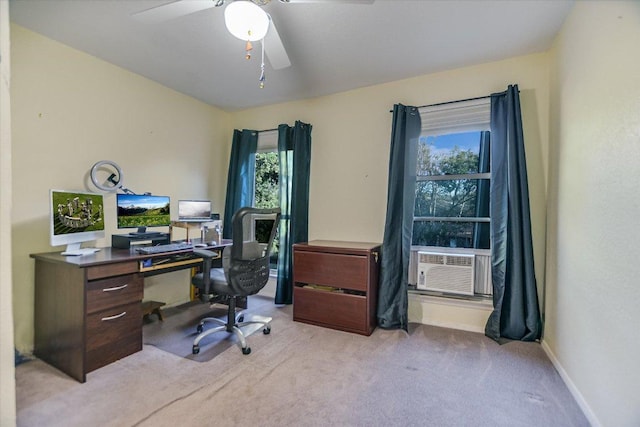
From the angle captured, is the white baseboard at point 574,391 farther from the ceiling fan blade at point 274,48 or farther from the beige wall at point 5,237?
the ceiling fan blade at point 274,48

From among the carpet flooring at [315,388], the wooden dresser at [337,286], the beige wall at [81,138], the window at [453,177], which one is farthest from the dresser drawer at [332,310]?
the beige wall at [81,138]

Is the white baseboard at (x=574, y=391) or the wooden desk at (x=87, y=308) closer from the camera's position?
the white baseboard at (x=574, y=391)

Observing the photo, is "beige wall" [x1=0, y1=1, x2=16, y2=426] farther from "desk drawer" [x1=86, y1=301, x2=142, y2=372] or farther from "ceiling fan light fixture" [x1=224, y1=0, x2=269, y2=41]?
"desk drawer" [x1=86, y1=301, x2=142, y2=372]

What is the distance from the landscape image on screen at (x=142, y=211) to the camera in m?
2.55

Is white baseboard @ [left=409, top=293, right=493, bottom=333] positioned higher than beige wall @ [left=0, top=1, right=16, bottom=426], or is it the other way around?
beige wall @ [left=0, top=1, right=16, bottom=426]

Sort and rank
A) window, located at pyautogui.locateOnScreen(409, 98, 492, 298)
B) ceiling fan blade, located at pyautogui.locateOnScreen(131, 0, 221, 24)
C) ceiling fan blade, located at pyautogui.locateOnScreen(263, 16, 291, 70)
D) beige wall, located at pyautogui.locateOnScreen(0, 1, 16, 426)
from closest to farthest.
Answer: beige wall, located at pyautogui.locateOnScreen(0, 1, 16, 426), ceiling fan blade, located at pyautogui.locateOnScreen(131, 0, 221, 24), ceiling fan blade, located at pyautogui.locateOnScreen(263, 16, 291, 70), window, located at pyautogui.locateOnScreen(409, 98, 492, 298)

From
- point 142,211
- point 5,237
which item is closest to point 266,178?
point 142,211

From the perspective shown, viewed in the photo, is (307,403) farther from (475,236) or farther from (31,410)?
(475,236)

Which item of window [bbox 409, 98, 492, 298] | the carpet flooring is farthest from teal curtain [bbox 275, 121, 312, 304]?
window [bbox 409, 98, 492, 298]

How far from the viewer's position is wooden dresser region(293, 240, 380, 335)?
101 inches

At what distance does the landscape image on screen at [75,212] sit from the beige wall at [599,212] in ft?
10.9

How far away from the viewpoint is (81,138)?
249 centimetres

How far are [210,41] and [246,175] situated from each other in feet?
5.54

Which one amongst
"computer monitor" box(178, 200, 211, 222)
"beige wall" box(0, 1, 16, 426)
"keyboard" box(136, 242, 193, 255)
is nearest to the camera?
"beige wall" box(0, 1, 16, 426)
